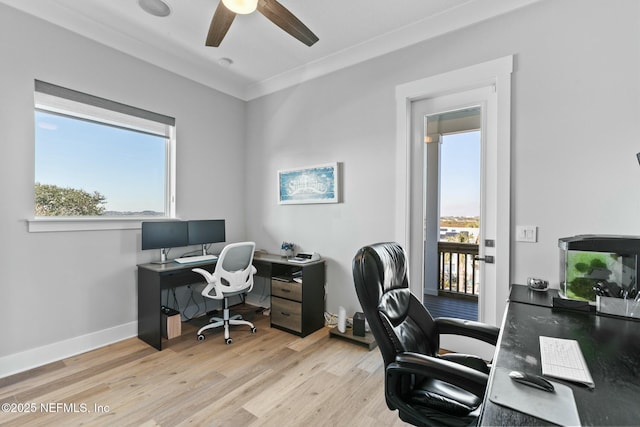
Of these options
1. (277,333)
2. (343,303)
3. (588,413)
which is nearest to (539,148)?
(588,413)

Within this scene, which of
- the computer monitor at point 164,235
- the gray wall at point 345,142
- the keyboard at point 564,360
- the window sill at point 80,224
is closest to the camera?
the keyboard at point 564,360

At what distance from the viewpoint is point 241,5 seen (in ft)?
6.14

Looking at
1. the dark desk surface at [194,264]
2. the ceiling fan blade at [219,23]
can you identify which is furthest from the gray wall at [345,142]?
the ceiling fan blade at [219,23]

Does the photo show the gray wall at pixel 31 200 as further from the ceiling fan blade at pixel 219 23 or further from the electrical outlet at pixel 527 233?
the electrical outlet at pixel 527 233

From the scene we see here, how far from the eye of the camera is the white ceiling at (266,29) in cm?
242

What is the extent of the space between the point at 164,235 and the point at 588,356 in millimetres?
3260

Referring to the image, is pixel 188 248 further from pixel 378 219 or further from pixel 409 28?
pixel 409 28

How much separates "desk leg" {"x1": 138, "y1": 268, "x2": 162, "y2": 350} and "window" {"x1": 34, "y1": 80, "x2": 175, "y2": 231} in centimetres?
68

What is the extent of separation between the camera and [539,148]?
220 centimetres

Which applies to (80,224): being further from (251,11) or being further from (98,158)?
(251,11)

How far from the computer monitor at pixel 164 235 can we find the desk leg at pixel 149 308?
26 cm

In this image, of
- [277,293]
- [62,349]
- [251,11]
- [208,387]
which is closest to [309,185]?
[277,293]

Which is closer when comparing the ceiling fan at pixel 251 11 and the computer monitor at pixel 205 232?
the ceiling fan at pixel 251 11

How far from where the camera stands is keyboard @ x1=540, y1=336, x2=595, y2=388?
2.97 feet
